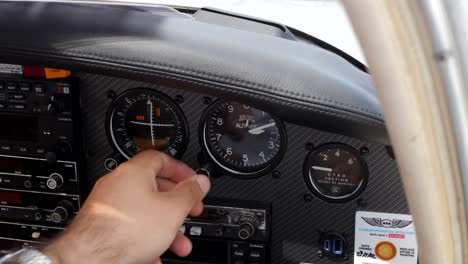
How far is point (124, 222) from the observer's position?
1.42m

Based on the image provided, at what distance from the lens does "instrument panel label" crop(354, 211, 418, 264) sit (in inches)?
85.1

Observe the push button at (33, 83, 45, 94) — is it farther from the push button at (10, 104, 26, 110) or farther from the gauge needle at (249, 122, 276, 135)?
the gauge needle at (249, 122, 276, 135)

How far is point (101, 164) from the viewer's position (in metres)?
2.34

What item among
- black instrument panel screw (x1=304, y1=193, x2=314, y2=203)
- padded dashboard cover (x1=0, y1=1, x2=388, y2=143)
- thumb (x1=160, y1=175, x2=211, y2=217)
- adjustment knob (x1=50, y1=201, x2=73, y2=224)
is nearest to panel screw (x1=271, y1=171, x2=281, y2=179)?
black instrument panel screw (x1=304, y1=193, x2=314, y2=203)

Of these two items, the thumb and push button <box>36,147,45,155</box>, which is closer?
the thumb

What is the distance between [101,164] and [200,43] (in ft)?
3.39

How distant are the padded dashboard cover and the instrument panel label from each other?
26.5 inches

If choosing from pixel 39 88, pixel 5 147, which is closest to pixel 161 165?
A: pixel 39 88

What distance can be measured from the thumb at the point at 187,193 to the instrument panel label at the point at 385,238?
0.72 meters

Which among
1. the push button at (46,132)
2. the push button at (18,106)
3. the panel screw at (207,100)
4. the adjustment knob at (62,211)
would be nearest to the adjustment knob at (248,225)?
the panel screw at (207,100)

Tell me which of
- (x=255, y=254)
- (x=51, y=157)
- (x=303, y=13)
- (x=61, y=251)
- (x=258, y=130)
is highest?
(x=303, y=13)

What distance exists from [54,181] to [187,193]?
84 cm

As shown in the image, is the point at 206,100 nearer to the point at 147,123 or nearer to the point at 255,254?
the point at 147,123

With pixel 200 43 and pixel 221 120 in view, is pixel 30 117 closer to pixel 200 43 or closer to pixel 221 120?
pixel 221 120
